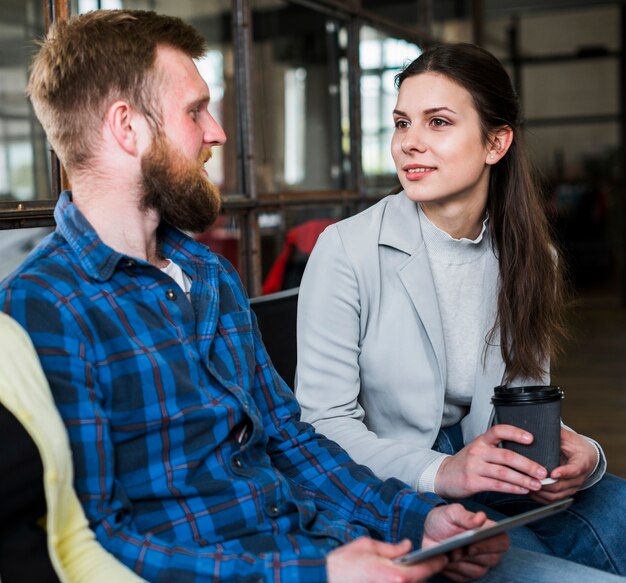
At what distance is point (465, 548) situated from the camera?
51.8 inches

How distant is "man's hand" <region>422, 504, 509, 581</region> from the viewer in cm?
134

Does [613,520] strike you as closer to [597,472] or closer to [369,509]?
[597,472]

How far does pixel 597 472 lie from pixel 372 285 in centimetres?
58

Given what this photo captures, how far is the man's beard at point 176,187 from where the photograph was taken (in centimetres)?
136

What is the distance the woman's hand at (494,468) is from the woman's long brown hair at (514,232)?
0.39 m

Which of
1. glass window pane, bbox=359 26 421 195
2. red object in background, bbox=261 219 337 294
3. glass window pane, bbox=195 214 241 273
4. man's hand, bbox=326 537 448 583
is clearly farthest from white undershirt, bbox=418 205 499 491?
glass window pane, bbox=359 26 421 195

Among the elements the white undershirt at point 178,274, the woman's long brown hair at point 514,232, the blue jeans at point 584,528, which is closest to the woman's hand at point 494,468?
the blue jeans at point 584,528

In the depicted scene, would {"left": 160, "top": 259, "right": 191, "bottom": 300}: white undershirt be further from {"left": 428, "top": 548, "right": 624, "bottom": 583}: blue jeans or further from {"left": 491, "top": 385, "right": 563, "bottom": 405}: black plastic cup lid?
{"left": 428, "top": 548, "right": 624, "bottom": 583}: blue jeans

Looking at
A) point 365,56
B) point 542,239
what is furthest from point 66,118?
point 365,56

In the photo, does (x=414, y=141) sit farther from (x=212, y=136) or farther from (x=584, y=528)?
(x=584, y=528)

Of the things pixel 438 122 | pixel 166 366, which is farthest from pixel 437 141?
pixel 166 366

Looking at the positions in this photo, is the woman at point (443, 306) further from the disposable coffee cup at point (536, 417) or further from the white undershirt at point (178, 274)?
the white undershirt at point (178, 274)

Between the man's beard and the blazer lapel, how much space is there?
0.55m

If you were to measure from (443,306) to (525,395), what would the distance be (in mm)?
515
